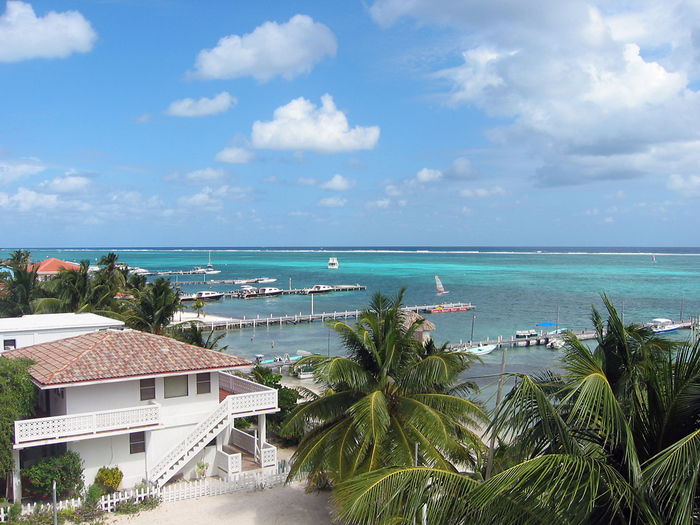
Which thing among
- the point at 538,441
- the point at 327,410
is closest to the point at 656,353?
the point at 538,441

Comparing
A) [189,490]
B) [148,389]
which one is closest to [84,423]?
[148,389]

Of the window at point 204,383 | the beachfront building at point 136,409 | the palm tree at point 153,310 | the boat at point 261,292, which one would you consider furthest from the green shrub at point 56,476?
the boat at point 261,292

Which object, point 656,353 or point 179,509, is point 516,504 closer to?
point 656,353

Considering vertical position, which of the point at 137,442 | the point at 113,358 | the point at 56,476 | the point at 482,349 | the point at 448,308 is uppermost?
the point at 113,358

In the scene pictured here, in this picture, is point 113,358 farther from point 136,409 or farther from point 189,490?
point 189,490

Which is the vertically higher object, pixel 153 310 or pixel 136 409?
pixel 153 310

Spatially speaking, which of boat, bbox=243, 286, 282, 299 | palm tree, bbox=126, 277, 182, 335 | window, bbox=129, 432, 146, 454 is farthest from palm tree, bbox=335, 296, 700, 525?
boat, bbox=243, 286, 282, 299
